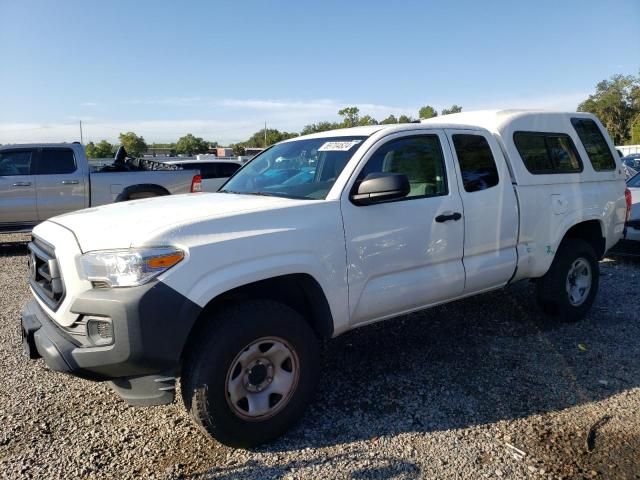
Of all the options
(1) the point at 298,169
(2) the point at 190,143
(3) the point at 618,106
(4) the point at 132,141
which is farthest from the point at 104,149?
(3) the point at 618,106

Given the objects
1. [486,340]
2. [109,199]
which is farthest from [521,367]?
[109,199]

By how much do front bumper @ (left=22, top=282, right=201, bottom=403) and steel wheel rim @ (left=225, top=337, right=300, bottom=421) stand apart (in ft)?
1.19

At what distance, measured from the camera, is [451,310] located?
5.46 metres

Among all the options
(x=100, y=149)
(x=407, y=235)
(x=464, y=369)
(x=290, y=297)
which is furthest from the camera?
(x=100, y=149)

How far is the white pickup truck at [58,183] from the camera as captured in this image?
9.12 meters

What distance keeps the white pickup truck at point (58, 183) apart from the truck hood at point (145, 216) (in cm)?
593

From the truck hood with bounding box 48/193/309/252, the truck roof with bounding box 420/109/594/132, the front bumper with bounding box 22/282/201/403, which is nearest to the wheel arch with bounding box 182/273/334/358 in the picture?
the front bumper with bounding box 22/282/201/403

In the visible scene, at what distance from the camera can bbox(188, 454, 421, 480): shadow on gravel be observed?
8.81ft

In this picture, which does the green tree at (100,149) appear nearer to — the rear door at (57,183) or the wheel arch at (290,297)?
the rear door at (57,183)

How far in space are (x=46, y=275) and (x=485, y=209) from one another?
3114 millimetres

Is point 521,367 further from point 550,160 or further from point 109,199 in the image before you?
point 109,199

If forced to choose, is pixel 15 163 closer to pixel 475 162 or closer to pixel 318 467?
pixel 475 162

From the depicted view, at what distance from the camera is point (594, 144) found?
5172 mm

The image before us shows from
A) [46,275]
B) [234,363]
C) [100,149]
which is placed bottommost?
[234,363]
